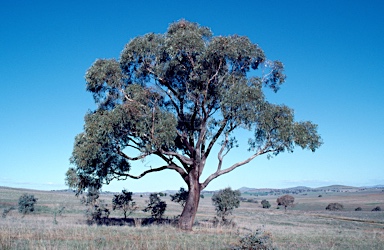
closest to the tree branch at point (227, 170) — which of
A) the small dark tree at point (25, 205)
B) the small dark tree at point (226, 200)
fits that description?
the small dark tree at point (226, 200)

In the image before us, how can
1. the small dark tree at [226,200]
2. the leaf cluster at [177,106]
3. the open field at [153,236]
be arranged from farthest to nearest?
the small dark tree at [226,200], the leaf cluster at [177,106], the open field at [153,236]

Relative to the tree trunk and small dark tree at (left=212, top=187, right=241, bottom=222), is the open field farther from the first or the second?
small dark tree at (left=212, top=187, right=241, bottom=222)

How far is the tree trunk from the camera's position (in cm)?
2370

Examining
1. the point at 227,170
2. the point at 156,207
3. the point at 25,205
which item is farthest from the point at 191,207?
the point at 25,205

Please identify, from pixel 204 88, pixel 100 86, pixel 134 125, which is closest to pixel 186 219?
pixel 134 125

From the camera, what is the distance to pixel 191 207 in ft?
79.2

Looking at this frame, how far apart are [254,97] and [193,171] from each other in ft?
23.1

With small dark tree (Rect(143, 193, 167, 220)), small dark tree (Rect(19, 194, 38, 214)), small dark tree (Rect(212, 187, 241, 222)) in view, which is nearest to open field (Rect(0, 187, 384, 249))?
small dark tree (Rect(143, 193, 167, 220))

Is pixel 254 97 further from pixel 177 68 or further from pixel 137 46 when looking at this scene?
pixel 137 46

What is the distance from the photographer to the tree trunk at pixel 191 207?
77.7 feet

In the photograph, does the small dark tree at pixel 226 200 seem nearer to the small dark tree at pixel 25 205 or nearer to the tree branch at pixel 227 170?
the tree branch at pixel 227 170

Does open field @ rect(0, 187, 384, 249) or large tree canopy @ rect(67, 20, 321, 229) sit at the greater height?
large tree canopy @ rect(67, 20, 321, 229)

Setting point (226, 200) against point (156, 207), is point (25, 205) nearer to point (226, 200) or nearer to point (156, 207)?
point (156, 207)

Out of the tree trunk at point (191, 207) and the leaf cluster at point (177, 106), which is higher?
the leaf cluster at point (177, 106)
